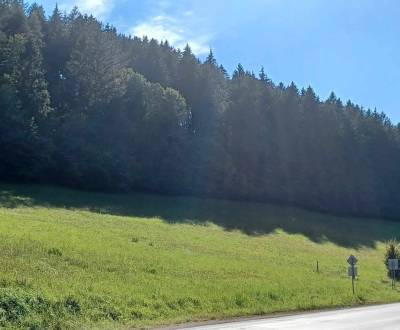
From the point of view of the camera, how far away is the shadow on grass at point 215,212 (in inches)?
2004

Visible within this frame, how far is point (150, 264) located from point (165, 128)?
43197 millimetres

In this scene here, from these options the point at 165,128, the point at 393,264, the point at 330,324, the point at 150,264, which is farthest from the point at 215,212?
the point at 330,324

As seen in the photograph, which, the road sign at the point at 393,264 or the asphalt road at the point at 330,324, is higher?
the road sign at the point at 393,264

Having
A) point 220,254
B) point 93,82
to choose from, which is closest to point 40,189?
point 93,82

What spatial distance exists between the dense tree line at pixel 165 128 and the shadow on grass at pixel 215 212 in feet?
13.7

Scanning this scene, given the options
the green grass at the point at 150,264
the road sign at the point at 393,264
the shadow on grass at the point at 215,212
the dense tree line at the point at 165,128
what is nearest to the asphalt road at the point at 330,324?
the green grass at the point at 150,264

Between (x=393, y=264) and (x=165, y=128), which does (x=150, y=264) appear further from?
(x=165, y=128)

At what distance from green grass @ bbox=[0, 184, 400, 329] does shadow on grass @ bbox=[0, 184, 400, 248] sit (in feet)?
1.04

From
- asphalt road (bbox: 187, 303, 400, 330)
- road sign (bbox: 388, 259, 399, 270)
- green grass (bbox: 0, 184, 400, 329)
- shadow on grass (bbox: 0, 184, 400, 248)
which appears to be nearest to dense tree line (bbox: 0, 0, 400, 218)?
shadow on grass (bbox: 0, 184, 400, 248)

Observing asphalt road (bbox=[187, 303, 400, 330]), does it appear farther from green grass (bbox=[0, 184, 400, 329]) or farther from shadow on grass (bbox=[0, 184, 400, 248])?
shadow on grass (bbox=[0, 184, 400, 248])

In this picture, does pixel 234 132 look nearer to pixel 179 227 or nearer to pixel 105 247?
pixel 179 227

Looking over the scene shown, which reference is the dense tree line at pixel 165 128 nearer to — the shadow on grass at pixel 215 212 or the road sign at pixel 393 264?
the shadow on grass at pixel 215 212

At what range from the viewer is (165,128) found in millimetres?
71125

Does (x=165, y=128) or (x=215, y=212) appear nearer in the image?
(x=215, y=212)
